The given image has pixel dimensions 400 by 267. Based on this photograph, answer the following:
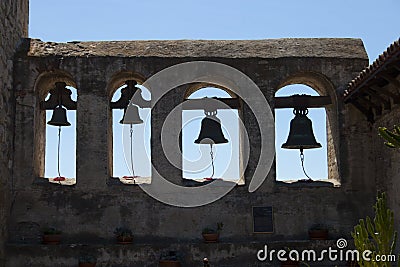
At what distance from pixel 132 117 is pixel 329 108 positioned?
3697 millimetres

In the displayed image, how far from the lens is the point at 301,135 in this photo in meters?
12.0

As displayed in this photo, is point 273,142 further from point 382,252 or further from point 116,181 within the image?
point 382,252

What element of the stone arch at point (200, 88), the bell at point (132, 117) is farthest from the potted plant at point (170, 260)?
the stone arch at point (200, 88)

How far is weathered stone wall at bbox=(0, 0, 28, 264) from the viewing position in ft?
37.8

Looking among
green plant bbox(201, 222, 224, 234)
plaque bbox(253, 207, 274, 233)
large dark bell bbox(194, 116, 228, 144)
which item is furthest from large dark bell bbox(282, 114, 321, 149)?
green plant bbox(201, 222, 224, 234)

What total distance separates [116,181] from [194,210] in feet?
4.95

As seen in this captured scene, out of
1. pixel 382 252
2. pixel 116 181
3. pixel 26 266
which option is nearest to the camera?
pixel 382 252

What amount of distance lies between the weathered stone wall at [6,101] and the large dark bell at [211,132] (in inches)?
131

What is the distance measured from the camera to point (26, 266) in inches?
450

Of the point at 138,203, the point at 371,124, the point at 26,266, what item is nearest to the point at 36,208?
the point at 26,266

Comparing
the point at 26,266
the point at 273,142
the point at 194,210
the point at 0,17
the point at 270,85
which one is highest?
the point at 0,17

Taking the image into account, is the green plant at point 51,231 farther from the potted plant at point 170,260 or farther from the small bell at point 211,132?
the small bell at point 211,132

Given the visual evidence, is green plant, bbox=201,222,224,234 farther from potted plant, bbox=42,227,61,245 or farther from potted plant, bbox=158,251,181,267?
potted plant, bbox=42,227,61,245

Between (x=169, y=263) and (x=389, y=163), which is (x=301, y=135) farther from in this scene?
(x=169, y=263)
